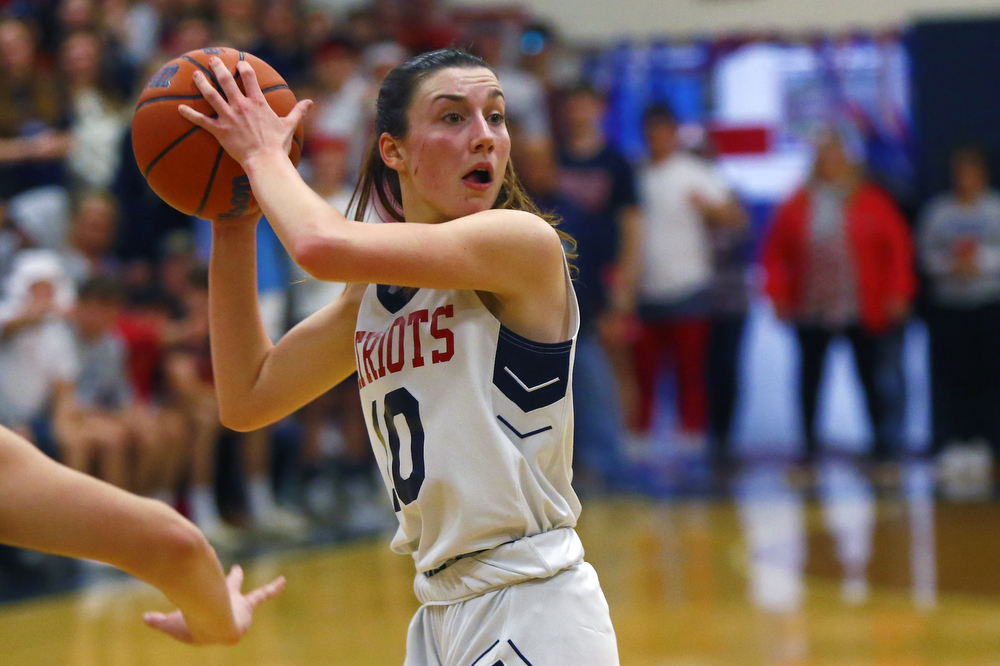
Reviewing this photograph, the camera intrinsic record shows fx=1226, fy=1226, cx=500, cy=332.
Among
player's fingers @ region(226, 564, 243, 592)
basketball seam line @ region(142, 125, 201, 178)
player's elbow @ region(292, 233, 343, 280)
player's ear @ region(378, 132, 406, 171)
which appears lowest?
player's fingers @ region(226, 564, 243, 592)

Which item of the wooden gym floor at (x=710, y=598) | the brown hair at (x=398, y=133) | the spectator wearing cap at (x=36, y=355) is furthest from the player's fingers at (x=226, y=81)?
→ the spectator wearing cap at (x=36, y=355)

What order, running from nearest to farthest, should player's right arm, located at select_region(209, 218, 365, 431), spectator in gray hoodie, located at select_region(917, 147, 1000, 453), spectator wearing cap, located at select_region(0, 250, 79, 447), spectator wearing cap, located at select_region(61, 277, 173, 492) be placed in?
player's right arm, located at select_region(209, 218, 365, 431) → spectator wearing cap, located at select_region(0, 250, 79, 447) → spectator wearing cap, located at select_region(61, 277, 173, 492) → spectator in gray hoodie, located at select_region(917, 147, 1000, 453)

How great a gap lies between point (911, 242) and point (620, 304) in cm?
302

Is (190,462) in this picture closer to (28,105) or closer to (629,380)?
(28,105)

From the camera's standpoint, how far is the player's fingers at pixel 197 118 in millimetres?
2318

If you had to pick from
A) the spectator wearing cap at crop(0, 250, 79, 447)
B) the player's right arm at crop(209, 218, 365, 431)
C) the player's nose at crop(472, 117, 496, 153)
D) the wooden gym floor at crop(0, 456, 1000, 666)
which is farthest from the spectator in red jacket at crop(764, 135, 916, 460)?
the player's nose at crop(472, 117, 496, 153)

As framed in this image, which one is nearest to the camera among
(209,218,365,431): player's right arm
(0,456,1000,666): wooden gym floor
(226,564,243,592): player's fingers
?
(209,218,365,431): player's right arm

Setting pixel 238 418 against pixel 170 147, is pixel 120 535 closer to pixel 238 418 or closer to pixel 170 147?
pixel 238 418

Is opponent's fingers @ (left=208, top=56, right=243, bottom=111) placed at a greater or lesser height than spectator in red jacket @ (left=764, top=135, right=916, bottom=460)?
greater

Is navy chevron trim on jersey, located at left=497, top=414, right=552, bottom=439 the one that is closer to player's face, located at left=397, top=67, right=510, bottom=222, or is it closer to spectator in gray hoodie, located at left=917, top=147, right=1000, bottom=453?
player's face, located at left=397, top=67, right=510, bottom=222

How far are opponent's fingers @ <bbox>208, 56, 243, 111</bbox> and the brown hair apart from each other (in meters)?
0.28

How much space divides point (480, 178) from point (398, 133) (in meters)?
0.18

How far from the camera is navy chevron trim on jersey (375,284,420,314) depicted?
2348 millimetres

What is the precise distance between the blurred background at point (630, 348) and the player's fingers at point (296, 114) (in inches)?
114
